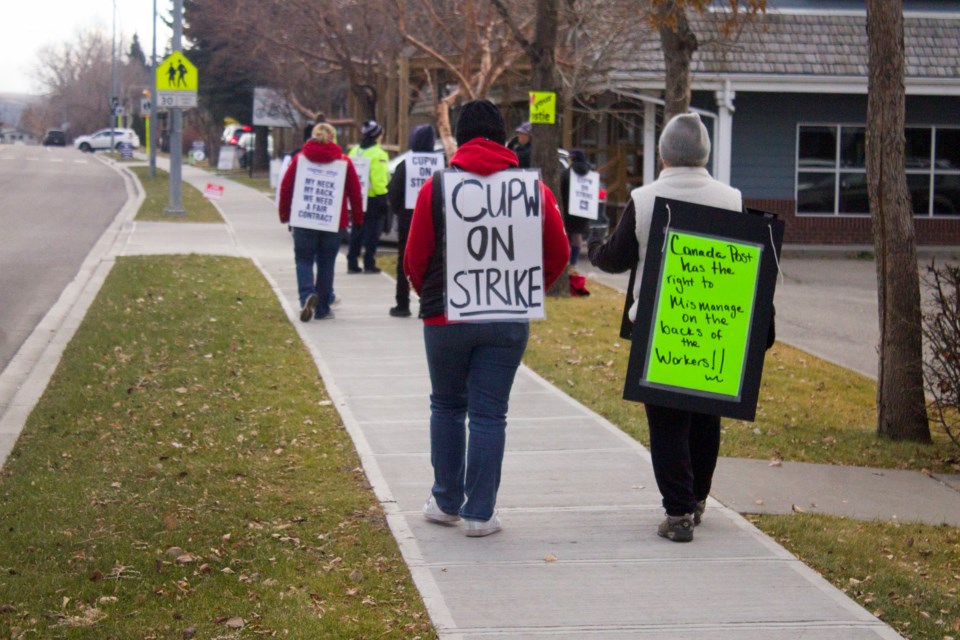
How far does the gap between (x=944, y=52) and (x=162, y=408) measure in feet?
67.4

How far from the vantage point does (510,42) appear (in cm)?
2222

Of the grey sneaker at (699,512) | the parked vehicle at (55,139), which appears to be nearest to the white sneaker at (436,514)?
the grey sneaker at (699,512)

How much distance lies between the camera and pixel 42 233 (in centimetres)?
2339

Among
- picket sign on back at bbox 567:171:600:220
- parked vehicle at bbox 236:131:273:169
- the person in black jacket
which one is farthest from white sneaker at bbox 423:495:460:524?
parked vehicle at bbox 236:131:273:169

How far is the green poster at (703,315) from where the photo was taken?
19.5 feet

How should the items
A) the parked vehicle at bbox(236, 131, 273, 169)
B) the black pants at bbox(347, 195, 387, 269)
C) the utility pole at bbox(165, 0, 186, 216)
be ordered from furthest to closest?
the parked vehicle at bbox(236, 131, 273, 169), the utility pole at bbox(165, 0, 186, 216), the black pants at bbox(347, 195, 387, 269)

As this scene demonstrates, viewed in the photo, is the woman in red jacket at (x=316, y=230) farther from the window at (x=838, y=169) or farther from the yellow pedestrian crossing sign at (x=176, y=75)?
the yellow pedestrian crossing sign at (x=176, y=75)

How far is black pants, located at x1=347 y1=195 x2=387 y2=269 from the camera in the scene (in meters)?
17.1

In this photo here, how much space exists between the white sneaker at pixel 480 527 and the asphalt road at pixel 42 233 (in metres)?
6.13

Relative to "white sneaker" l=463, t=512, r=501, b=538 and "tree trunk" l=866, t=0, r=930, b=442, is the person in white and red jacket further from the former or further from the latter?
"tree trunk" l=866, t=0, r=930, b=442

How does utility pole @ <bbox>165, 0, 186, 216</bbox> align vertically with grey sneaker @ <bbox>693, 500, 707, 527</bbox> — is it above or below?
above

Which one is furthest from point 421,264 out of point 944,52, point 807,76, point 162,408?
point 944,52

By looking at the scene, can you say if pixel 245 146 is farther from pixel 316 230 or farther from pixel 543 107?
pixel 316 230

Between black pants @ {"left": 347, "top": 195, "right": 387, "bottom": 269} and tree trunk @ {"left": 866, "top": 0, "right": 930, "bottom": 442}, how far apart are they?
9.21 meters
